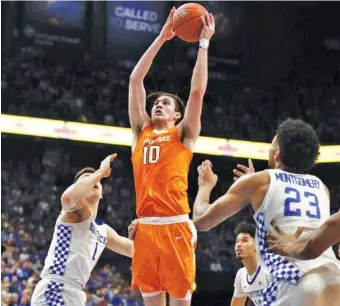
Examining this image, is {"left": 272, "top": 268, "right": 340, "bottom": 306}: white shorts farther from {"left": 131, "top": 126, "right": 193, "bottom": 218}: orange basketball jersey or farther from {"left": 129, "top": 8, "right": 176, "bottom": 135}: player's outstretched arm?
{"left": 129, "top": 8, "right": 176, "bottom": 135}: player's outstretched arm

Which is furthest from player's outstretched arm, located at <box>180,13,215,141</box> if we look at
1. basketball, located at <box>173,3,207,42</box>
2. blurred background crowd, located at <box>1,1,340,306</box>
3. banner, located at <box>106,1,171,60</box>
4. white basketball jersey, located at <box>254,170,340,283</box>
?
banner, located at <box>106,1,171,60</box>

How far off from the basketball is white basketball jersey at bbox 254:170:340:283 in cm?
217

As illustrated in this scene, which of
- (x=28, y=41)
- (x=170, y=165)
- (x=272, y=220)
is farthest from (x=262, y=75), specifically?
(x=272, y=220)

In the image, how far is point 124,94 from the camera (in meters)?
21.9

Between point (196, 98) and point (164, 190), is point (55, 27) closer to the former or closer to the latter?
point (196, 98)

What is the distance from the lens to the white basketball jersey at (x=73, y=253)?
17.7ft

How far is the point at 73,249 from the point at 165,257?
33.1 inches

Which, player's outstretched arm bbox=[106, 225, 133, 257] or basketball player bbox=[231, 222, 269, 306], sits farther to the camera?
basketball player bbox=[231, 222, 269, 306]

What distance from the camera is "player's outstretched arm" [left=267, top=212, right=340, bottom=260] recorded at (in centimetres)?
319

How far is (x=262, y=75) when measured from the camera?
2397 centimetres

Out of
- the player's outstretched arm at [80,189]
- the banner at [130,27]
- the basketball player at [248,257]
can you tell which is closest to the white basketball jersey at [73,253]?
the player's outstretched arm at [80,189]

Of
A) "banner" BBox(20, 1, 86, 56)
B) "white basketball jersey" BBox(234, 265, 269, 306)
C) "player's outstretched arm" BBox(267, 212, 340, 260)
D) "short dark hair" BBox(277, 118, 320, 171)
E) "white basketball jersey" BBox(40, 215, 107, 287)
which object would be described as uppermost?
"banner" BBox(20, 1, 86, 56)

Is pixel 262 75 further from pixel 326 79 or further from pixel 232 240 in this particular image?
pixel 232 240

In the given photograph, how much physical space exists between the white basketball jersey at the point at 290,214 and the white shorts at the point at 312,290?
4cm
